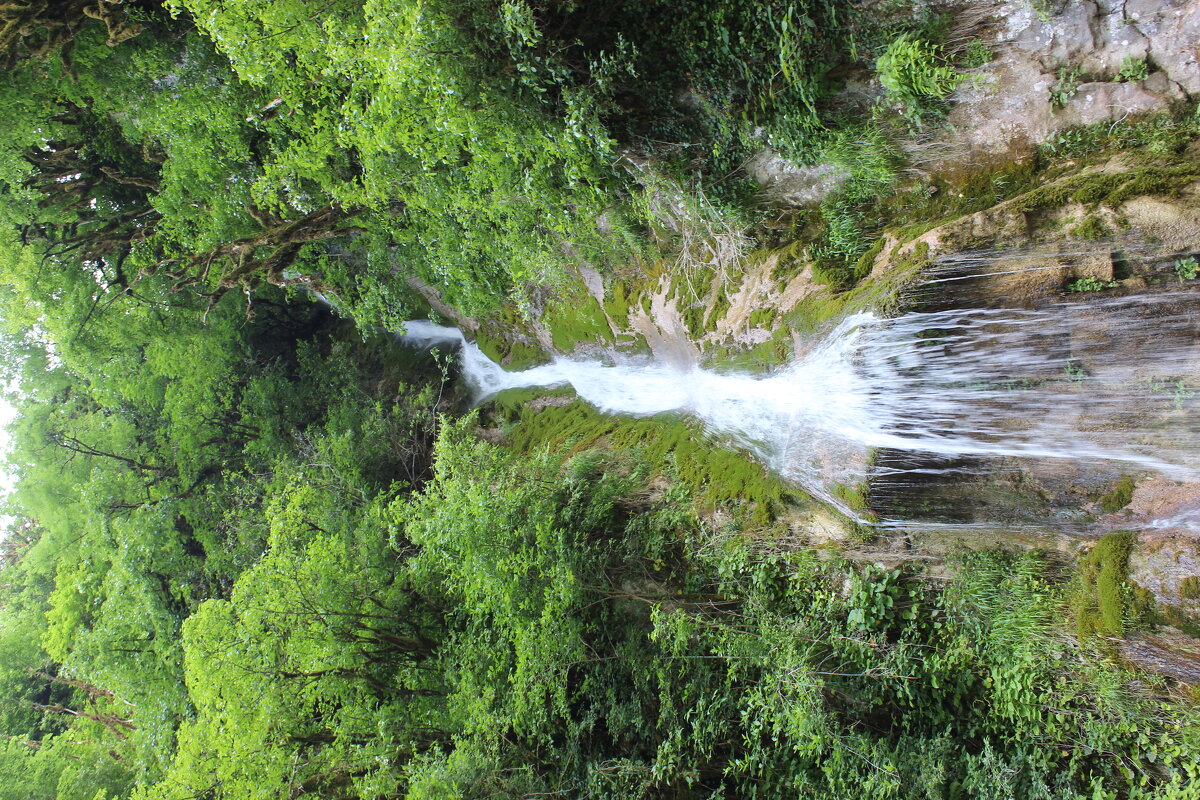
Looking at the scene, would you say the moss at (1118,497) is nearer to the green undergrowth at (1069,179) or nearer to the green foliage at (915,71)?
the green undergrowth at (1069,179)

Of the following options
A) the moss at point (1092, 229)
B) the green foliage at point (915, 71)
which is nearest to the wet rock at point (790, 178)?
the green foliage at point (915, 71)

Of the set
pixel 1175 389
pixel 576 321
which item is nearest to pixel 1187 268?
pixel 1175 389

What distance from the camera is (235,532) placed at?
1372cm

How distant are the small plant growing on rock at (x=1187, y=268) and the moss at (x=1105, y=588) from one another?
2.11 meters

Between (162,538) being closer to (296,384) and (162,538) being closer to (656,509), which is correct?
(296,384)

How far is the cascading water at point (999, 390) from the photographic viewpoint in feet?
15.9

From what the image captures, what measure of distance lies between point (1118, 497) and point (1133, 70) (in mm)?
3361

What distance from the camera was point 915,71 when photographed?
17.6 ft

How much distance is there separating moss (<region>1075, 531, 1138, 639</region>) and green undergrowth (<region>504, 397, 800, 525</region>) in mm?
2614

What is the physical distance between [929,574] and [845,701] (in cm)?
159

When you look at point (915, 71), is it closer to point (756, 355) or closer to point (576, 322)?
point (756, 355)

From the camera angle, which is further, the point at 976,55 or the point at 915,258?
the point at 915,258

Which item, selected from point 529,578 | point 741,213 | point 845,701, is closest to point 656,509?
point 529,578

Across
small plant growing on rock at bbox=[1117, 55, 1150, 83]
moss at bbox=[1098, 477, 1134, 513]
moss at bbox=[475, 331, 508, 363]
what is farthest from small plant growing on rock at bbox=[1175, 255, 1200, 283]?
moss at bbox=[475, 331, 508, 363]
